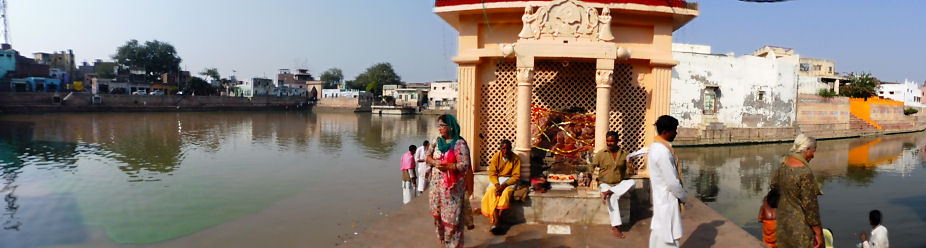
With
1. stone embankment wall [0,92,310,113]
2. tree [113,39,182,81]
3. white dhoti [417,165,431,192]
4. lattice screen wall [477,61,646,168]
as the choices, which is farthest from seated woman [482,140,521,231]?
tree [113,39,182,81]

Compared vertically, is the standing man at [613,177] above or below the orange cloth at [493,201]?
above

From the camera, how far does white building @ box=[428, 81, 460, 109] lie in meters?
66.8

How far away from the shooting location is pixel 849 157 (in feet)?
68.2

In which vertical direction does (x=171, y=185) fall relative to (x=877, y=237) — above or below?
below

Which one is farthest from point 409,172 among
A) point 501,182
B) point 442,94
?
point 442,94

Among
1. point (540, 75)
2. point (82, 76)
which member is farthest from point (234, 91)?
point (540, 75)

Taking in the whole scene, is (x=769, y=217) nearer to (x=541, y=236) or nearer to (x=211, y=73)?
(x=541, y=236)

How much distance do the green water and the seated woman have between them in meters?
3.91

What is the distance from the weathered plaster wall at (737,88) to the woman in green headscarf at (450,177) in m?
21.0

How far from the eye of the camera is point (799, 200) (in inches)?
144

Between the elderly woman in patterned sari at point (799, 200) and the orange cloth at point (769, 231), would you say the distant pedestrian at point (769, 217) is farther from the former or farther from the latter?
the elderly woman in patterned sari at point (799, 200)

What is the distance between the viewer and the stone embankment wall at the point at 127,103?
134 feet

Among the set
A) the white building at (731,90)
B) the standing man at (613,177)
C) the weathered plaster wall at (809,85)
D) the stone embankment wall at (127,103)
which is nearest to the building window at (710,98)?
the white building at (731,90)

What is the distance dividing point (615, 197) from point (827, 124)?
30814 mm
